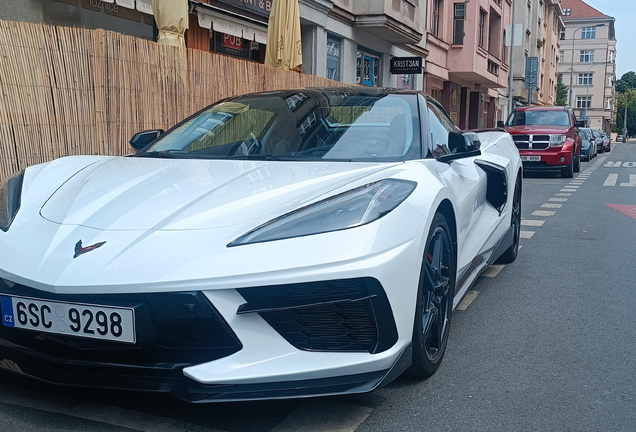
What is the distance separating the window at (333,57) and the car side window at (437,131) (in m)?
13.3

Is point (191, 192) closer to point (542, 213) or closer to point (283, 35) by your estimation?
point (542, 213)

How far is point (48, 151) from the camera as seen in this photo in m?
6.36

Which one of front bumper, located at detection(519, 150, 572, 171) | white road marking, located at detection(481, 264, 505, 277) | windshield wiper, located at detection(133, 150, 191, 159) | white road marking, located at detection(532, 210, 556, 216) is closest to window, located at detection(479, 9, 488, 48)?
front bumper, located at detection(519, 150, 572, 171)

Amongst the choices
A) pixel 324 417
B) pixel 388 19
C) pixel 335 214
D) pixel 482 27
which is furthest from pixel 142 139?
pixel 482 27

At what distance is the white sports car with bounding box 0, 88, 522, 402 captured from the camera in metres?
2.19

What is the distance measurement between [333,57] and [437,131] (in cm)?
1424

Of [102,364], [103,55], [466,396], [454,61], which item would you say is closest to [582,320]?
[466,396]

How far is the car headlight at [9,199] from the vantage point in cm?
274

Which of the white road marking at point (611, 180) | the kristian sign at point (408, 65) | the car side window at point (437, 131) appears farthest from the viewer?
the kristian sign at point (408, 65)

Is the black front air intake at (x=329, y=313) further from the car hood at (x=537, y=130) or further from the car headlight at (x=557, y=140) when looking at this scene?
the car headlight at (x=557, y=140)

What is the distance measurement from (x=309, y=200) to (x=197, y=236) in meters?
0.45

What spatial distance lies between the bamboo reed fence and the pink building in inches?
710

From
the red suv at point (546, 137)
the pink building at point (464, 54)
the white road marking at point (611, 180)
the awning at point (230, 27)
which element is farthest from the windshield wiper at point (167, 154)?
the pink building at point (464, 54)

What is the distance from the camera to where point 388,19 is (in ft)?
58.7
